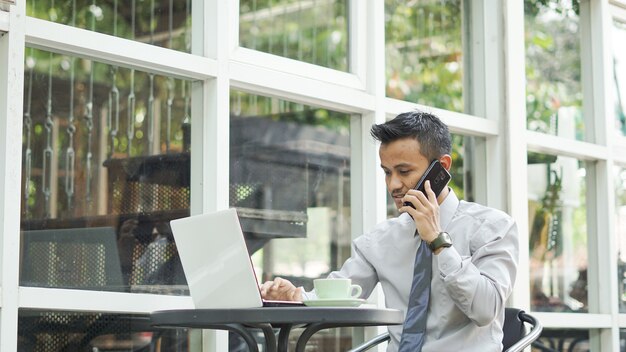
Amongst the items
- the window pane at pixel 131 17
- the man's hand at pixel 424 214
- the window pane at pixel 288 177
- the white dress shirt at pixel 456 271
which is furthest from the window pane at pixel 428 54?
the man's hand at pixel 424 214

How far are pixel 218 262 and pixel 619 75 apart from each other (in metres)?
3.12

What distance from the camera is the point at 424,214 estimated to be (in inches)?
105

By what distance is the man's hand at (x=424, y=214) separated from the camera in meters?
2.67

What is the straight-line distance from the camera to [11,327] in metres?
2.67

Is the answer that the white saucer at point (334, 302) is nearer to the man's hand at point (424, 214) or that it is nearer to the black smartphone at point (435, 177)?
the man's hand at point (424, 214)

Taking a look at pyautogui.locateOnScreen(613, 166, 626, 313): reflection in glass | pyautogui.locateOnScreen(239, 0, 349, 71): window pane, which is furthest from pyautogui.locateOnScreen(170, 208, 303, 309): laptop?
pyautogui.locateOnScreen(613, 166, 626, 313): reflection in glass

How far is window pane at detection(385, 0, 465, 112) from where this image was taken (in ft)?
14.0

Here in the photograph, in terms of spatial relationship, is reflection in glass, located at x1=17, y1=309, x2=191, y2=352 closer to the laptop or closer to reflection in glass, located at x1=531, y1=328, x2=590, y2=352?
the laptop

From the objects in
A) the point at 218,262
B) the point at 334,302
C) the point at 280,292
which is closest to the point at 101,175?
the point at 280,292

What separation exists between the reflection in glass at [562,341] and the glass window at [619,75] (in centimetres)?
97

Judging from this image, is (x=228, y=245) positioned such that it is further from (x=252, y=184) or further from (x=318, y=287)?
(x=252, y=184)

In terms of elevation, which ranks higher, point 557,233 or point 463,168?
point 463,168

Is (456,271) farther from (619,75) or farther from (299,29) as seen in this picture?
(619,75)

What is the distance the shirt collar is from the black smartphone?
8 centimetres
